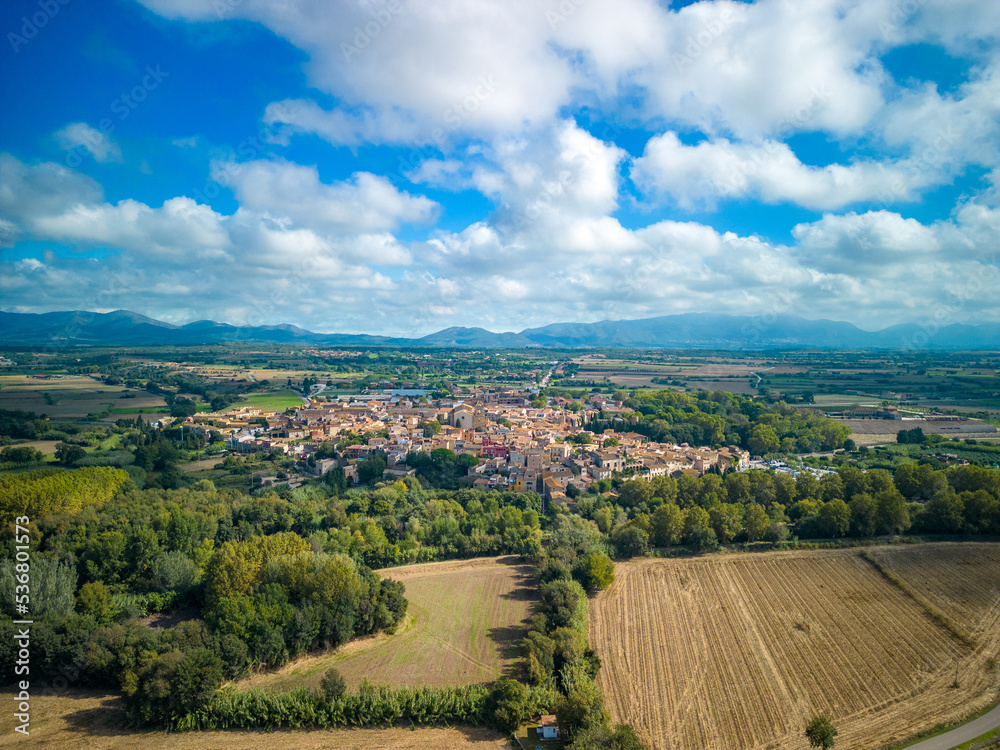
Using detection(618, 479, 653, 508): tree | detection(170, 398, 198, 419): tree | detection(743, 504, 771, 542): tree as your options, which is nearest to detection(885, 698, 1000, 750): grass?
detection(743, 504, 771, 542): tree

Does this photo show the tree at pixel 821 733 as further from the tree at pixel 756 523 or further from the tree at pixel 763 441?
the tree at pixel 763 441

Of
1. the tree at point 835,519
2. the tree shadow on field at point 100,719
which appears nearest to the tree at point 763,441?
the tree at point 835,519

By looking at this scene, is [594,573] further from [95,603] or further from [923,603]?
[95,603]

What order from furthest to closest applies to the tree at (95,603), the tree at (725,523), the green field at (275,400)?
the green field at (275,400), the tree at (725,523), the tree at (95,603)

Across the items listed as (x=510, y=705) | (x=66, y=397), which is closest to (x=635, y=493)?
(x=510, y=705)

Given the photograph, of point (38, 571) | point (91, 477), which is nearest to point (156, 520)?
point (38, 571)

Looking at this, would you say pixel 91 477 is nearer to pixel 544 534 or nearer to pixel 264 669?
pixel 264 669
